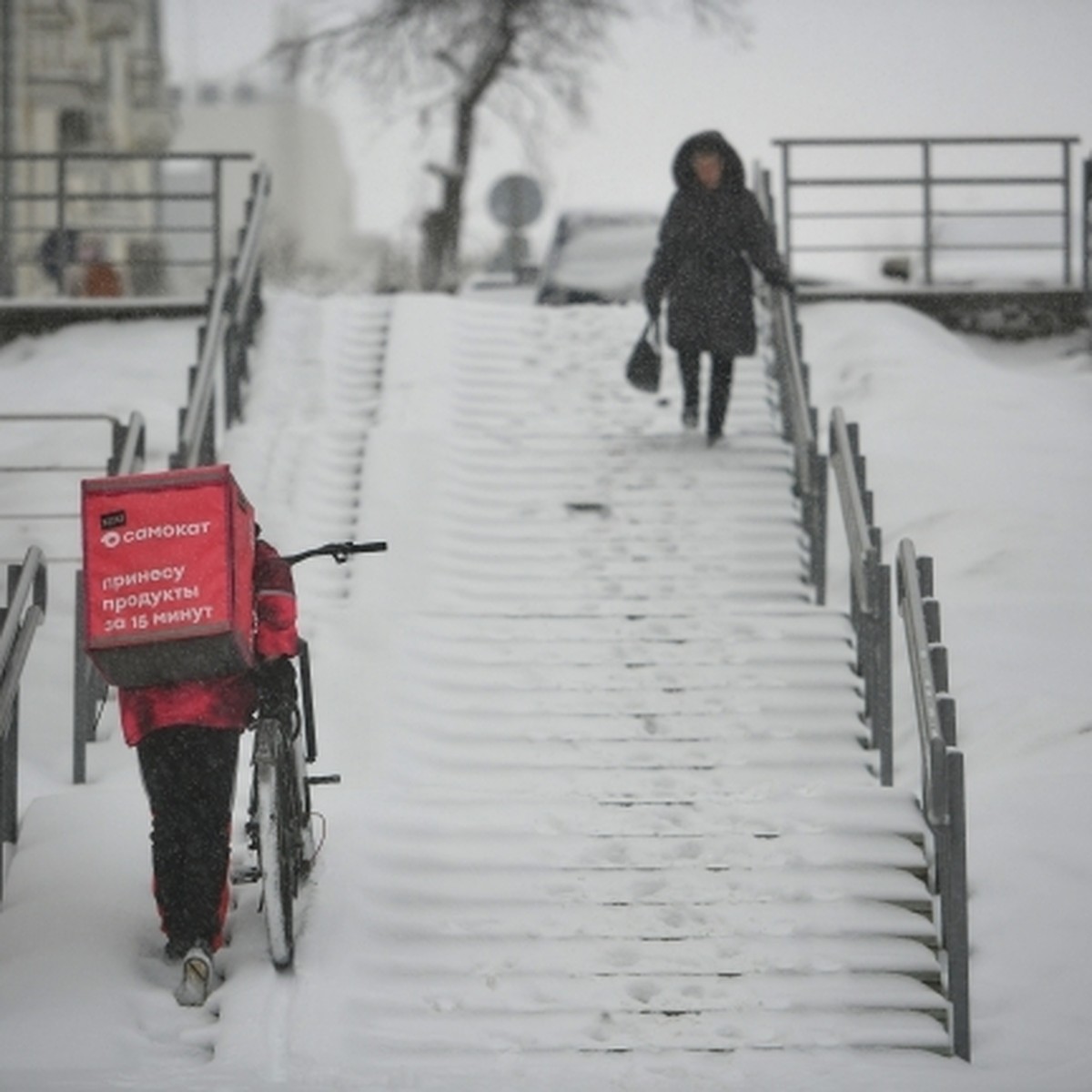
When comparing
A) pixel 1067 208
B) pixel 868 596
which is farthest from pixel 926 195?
pixel 868 596

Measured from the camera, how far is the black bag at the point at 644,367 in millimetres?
12742

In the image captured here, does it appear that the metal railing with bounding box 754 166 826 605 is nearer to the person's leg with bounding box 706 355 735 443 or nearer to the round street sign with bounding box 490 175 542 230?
the person's leg with bounding box 706 355 735 443

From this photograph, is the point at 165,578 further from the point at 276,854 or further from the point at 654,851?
the point at 654,851

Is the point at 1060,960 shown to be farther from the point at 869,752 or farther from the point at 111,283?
the point at 111,283

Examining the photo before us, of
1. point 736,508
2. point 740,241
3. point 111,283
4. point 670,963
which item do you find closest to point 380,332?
point 740,241

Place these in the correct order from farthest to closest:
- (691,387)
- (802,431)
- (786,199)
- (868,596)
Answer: (786,199) < (691,387) < (802,431) < (868,596)

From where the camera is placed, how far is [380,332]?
15.3m

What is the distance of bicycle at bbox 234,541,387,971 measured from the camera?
6.81m

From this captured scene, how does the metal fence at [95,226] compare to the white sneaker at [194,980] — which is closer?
the white sneaker at [194,980]

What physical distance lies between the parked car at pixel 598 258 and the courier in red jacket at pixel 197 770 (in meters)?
11.3

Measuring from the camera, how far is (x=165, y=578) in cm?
671

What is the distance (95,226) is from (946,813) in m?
17.4

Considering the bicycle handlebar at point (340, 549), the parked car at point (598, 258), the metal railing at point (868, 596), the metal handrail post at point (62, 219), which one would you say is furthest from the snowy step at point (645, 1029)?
the parked car at point (598, 258)

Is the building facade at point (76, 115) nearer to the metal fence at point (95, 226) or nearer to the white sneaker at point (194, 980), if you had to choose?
the metal fence at point (95, 226)
